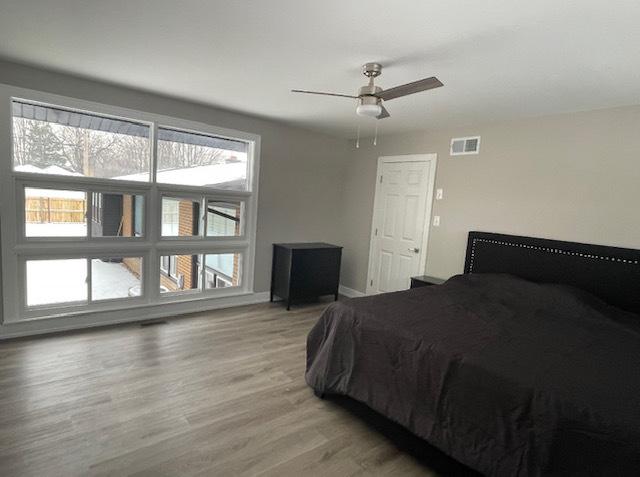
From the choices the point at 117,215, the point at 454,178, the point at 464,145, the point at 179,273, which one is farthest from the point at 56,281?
the point at 464,145

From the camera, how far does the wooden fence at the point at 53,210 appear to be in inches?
119

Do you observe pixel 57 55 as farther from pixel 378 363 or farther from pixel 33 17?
pixel 378 363

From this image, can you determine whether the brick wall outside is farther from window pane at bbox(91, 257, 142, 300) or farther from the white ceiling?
the white ceiling

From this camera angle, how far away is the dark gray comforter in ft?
4.50

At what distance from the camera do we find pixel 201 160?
13.0 feet

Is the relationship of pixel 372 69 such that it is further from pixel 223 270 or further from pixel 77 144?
pixel 223 270

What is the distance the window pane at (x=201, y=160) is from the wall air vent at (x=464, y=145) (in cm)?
253

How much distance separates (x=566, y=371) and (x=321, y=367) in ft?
4.74

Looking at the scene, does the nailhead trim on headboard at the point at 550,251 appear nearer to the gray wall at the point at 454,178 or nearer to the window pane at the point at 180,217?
the gray wall at the point at 454,178

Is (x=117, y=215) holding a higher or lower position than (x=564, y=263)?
higher

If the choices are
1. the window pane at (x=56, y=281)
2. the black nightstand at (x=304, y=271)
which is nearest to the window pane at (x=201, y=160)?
the black nightstand at (x=304, y=271)

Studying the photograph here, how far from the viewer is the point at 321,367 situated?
2.40 meters

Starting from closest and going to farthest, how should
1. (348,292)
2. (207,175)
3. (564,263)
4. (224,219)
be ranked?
(564,263) < (207,175) < (224,219) < (348,292)

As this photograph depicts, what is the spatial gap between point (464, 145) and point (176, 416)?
3.75m
